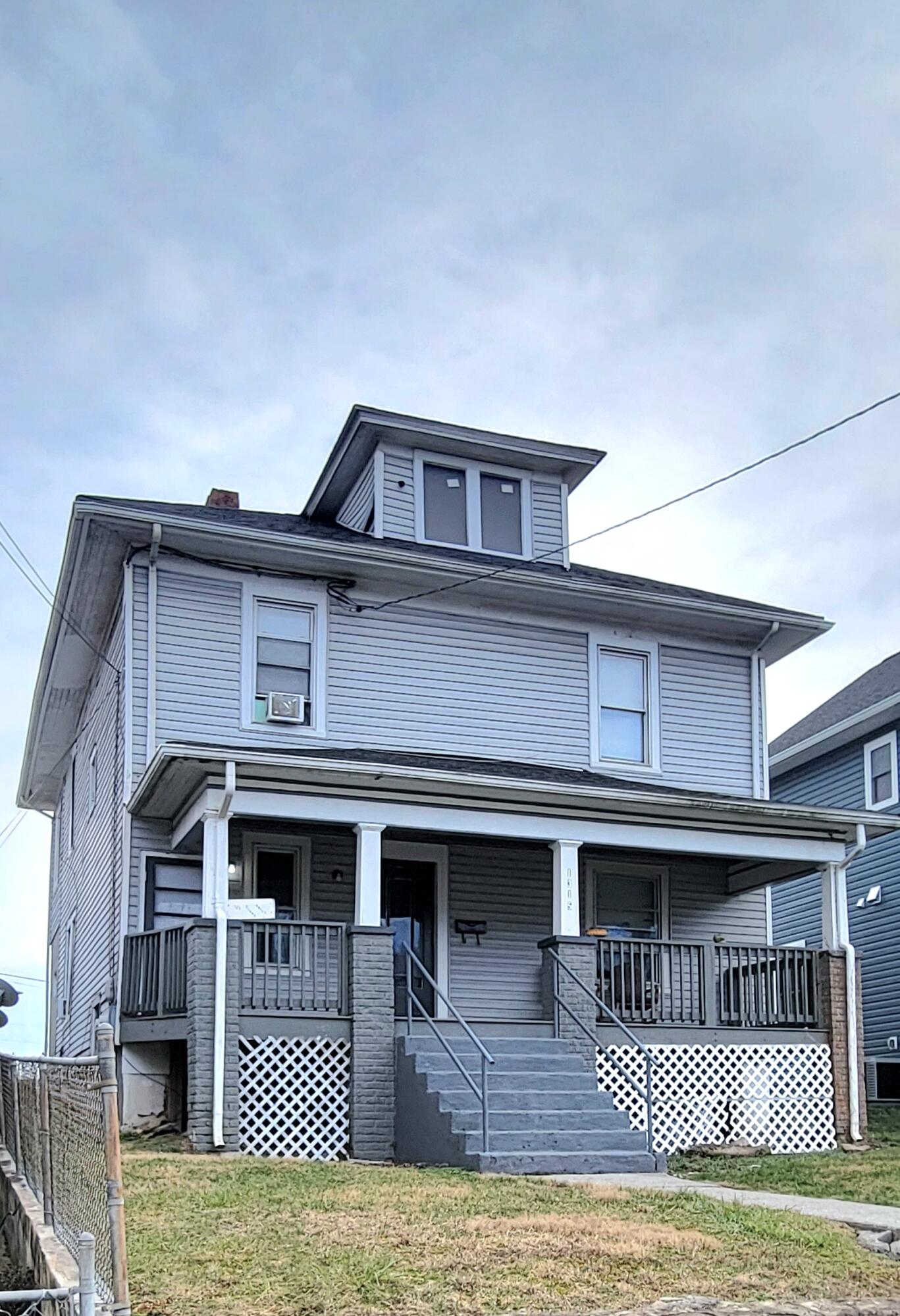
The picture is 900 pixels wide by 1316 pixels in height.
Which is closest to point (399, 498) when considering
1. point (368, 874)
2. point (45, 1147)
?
point (368, 874)

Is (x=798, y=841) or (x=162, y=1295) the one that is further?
(x=798, y=841)

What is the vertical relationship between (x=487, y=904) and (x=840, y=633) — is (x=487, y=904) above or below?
below

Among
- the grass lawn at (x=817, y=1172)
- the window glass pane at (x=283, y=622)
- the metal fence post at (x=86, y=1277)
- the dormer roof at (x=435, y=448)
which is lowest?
the grass lawn at (x=817, y=1172)

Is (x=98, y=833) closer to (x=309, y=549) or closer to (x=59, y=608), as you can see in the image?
(x=59, y=608)

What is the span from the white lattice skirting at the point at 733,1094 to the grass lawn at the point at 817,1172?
45 centimetres

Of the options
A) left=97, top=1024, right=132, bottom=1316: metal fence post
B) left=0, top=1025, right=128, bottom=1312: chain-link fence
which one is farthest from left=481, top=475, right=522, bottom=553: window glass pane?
left=97, top=1024, right=132, bottom=1316: metal fence post

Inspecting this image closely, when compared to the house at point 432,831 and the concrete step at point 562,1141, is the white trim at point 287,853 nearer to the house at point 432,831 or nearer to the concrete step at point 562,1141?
the house at point 432,831

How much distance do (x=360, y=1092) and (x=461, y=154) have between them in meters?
10.7

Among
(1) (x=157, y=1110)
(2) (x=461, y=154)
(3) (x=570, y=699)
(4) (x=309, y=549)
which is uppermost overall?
(2) (x=461, y=154)

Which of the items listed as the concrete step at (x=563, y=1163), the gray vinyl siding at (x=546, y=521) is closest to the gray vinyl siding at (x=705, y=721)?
the gray vinyl siding at (x=546, y=521)

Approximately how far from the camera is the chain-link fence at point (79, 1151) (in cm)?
526

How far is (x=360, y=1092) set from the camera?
13789mm

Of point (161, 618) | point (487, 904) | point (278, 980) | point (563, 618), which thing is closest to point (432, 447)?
point (563, 618)

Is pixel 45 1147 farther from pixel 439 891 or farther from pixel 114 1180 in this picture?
pixel 439 891
